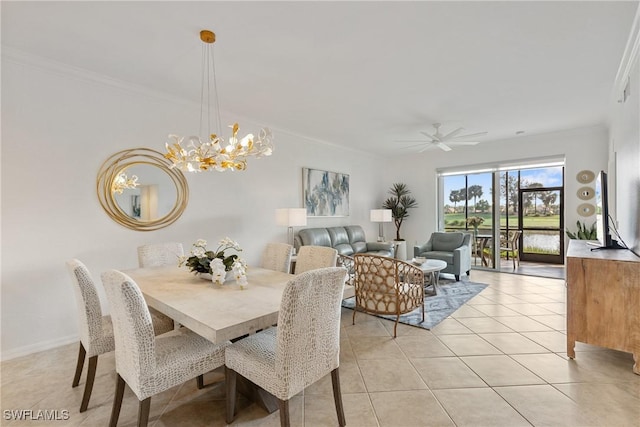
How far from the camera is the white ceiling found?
Answer: 6.94 feet

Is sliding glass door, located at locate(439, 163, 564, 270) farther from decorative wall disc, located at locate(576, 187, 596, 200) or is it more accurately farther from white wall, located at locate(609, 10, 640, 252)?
white wall, located at locate(609, 10, 640, 252)

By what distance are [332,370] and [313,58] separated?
257 centimetres

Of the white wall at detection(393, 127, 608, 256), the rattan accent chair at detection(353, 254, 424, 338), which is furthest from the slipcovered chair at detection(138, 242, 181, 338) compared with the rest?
the white wall at detection(393, 127, 608, 256)

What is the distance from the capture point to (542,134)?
555 cm

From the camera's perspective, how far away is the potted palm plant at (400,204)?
704 centimetres

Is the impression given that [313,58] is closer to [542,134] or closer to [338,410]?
[338,410]

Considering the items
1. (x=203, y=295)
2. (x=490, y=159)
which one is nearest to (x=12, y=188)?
(x=203, y=295)

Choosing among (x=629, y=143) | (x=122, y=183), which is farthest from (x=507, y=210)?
(x=122, y=183)

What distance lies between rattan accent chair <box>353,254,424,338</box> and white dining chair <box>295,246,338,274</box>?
64cm

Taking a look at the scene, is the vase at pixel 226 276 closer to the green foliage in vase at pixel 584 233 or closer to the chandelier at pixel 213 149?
the chandelier at pixel 213 149

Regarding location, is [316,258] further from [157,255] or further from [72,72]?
[72,72]

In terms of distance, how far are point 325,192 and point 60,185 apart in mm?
3992

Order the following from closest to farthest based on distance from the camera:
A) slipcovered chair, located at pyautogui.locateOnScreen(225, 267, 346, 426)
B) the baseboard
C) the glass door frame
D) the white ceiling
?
slipcovered chair, located at pyautogui.locateOnScreen(225, 267, 346, 426)
the white ceiling
the baseboard
the glass door frame

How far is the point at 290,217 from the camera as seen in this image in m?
4.35
